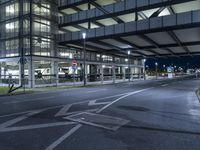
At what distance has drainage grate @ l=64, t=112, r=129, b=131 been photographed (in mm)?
8508

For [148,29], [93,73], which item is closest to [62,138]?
[148,29]

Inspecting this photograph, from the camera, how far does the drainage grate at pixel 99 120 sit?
8.51 metres

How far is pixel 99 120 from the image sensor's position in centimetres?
939

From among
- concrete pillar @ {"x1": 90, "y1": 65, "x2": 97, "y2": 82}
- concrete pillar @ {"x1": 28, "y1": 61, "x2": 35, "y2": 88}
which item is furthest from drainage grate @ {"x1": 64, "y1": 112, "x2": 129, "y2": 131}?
concrete pillar @ {"x1": 90, "y1": 65, "x2": 97, "y2": 82}

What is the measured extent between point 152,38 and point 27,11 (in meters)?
19.3

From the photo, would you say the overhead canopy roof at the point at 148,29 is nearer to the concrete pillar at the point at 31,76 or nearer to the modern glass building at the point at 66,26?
the modern glass building at the point at 66,26

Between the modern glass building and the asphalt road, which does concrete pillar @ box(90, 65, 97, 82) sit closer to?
the modern glass building

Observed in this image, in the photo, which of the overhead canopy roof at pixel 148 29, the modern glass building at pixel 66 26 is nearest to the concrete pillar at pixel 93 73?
the overhead canopy roof at pixel 148 29

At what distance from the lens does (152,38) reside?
130 feet

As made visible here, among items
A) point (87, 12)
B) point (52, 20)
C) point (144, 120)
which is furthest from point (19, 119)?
point (87, 12)

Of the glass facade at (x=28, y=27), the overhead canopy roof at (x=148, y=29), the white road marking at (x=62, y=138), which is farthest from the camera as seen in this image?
the glass facade at (x=28, y=27)

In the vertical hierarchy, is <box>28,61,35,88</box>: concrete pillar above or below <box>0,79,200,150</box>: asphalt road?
above

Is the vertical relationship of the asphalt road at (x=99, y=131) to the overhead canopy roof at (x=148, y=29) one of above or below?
below

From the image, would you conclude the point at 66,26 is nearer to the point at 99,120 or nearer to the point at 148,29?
the point at 148,29
